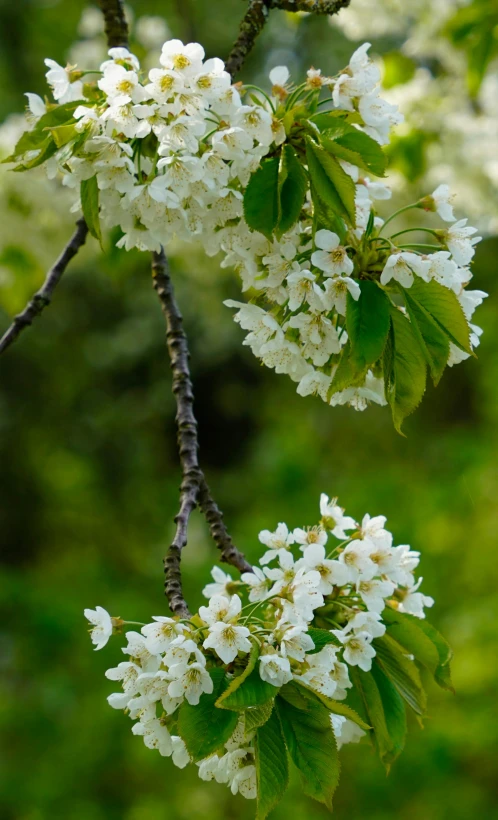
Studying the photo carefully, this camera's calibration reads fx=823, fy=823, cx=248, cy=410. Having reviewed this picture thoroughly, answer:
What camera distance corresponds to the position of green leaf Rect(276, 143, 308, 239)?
2.62 feet

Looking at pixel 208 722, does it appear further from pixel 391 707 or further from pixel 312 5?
pixel 312 5

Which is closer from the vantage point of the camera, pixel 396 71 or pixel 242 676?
pixel 242 676

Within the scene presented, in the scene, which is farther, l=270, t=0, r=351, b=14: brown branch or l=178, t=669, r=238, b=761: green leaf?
l=270, t=0, r=351, b=14: brown branch

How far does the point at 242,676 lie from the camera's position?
2.24 feet

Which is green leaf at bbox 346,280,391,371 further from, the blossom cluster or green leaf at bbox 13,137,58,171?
green leaf at bbox 13,137,58,171

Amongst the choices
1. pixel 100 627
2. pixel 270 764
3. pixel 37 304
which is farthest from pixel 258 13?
pixel 270 764

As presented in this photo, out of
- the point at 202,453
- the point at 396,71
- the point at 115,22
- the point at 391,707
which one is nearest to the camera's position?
Answer: the point at 391,707

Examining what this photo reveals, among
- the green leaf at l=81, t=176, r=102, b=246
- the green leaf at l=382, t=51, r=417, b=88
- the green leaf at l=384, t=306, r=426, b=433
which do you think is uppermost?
→ the green leaf at l=382, t=51, r=417, b=88

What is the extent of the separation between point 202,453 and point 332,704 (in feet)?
20.9

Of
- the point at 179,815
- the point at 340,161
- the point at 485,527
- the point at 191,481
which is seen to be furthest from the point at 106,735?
the point at 340,161

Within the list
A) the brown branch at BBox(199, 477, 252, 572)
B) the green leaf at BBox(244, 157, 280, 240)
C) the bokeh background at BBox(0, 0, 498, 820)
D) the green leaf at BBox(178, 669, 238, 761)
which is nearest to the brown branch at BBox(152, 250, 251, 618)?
the brown branch at BBox(199, 477, 252, 572)

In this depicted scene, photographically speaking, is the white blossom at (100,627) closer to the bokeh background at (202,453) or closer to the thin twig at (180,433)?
the thin twig at (180,433)

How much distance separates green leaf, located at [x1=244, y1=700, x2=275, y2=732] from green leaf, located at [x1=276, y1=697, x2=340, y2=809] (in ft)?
0.14

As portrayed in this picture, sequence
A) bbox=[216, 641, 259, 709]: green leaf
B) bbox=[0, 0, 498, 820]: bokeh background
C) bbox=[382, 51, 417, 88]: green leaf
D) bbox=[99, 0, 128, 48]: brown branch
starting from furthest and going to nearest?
bbox=[0, 0, 498, 820]: bokeh background
bbox=[382, 51, 417, 88]: green leaf
bbox=[99, 0, 128, 48]: brown branch
bbox=[216, 641, 259, 709]: green leaf
